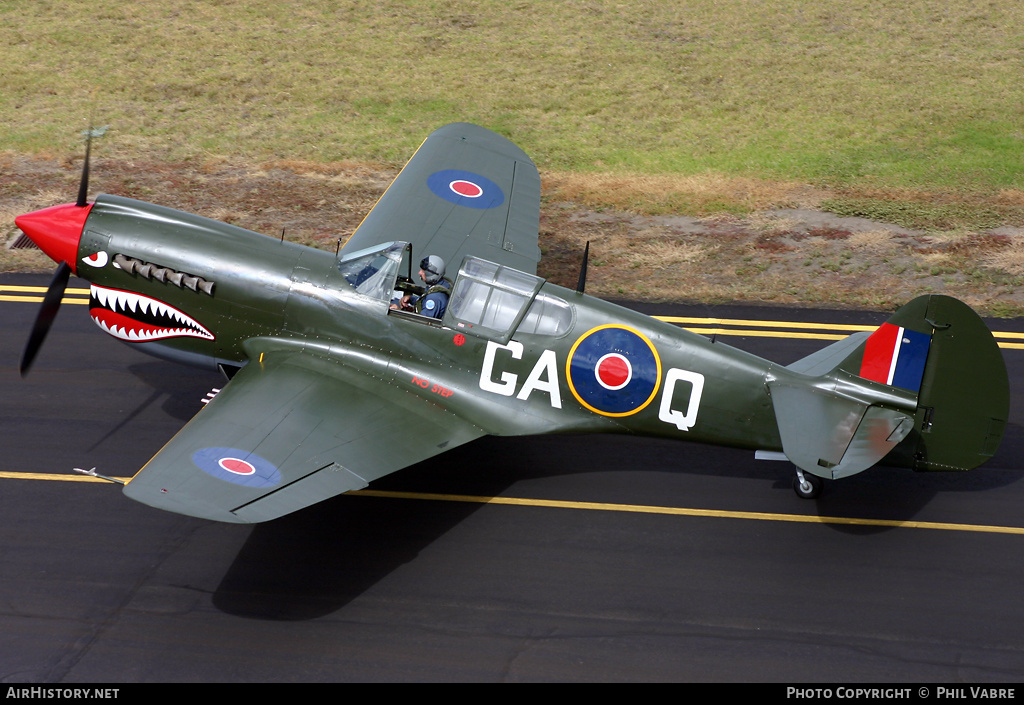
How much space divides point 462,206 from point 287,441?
4802 millimetres

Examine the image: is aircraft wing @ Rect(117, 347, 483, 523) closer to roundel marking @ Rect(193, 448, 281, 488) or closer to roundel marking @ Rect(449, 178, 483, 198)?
roundel marking @ Rect(193, 448, 281, 488)

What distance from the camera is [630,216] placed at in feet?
54.0

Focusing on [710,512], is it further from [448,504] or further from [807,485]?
[448,504]

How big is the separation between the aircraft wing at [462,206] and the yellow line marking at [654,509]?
2936 millimetres

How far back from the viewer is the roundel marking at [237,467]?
27.0 feet

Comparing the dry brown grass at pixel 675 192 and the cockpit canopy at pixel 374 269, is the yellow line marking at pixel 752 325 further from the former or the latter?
the cockpit canopy at pixel 374 269

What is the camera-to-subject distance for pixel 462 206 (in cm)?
1253

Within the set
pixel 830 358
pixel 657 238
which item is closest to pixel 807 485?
pixel 830 358

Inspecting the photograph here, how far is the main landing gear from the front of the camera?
10273mm

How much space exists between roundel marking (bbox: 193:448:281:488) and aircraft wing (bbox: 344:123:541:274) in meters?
3.67

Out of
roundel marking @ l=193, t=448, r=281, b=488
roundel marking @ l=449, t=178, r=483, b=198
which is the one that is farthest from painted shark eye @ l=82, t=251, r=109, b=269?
A: roundel marking @ l=449, t=178, r=483, b=198

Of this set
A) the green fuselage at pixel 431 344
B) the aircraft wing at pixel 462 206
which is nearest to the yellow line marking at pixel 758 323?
the aircraft wing at pixel 462 206

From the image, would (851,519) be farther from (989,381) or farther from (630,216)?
(630,216)
